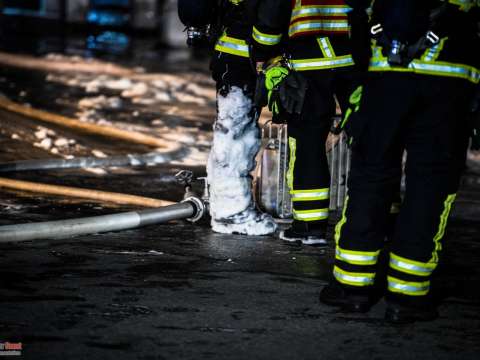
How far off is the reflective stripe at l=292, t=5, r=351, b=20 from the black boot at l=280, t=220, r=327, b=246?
1172 mm

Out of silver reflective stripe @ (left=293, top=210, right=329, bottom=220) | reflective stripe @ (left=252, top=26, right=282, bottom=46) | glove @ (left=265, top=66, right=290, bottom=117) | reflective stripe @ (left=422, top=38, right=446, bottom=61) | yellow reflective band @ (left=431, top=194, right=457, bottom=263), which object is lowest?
silver reflective stripe @ (left=293, top=210, right=329, bottom=220)

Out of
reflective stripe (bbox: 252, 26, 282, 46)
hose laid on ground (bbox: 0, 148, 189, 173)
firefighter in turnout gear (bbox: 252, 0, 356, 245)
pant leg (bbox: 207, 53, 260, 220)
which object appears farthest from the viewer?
hose laid on ground (bbox: 0, 148, 189, 173)

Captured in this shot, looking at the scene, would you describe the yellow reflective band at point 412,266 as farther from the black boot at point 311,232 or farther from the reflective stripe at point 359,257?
the black boot at point 311,232

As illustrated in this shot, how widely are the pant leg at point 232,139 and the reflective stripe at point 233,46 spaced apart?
0.10 ft

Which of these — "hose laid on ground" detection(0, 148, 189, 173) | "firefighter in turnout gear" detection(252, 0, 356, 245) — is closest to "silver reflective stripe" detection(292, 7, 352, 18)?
"firefighter in turnout gear" detection(252, 0, 356, 245)

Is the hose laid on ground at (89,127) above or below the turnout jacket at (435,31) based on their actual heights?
below

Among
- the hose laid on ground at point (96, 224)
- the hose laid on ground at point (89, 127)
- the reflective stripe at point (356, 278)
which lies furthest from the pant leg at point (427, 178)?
the hose laid on ground at point (89, 127)

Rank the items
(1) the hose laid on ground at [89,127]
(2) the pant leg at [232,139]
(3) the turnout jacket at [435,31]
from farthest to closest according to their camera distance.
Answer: (1) the hose laid on ground at [89,127], (2) the pant leg at [232,139], (3) the turnout jacket at [435,31]

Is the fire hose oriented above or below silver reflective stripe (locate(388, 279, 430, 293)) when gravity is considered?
below

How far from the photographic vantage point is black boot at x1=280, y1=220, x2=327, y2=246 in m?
5.68

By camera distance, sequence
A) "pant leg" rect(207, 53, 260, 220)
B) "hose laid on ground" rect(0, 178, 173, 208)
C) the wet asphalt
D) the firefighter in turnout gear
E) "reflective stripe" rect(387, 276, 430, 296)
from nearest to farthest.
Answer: the wet asphalt, "reflective stripe" rect(387, 276, 430, 296), the firefighter in turnout gear, "pant leg" rect(207, 53, 260, 220), "hose laid on ground" rect(0, 178, 173, 208)

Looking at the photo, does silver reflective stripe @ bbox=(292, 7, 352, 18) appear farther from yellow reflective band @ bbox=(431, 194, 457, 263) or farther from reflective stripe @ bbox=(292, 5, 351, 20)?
yellow reflective band @ bbox=(431, 194, 457, 263)

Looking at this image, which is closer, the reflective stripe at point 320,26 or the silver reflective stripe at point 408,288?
the silver reflective stripe at point 408,288

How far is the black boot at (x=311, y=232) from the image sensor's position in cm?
568
